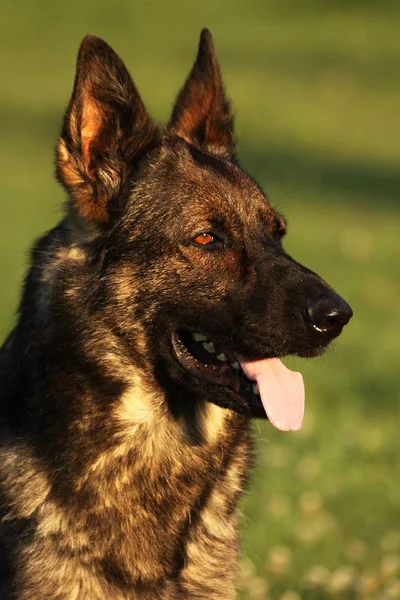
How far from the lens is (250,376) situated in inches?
184

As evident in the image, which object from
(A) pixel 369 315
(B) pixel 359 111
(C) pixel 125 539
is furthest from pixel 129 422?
(B) pixel 359 111

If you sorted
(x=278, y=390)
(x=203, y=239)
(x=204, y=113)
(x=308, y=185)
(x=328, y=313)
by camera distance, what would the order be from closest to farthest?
(x=328, y=313)
(x=278, y=390)
(x=203, y=239)
(x=204, y=113)
(x=308, y=185)

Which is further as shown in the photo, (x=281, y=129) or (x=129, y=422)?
(x=281, y=129)

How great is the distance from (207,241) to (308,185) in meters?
17.4

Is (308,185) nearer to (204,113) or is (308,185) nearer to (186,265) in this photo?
(204,113)

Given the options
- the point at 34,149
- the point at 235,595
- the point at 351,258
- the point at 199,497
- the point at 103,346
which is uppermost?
the point at 103,346

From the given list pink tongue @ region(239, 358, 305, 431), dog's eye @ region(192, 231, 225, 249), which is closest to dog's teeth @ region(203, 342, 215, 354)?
pink tongue @ region(239, 358, 305, 431)

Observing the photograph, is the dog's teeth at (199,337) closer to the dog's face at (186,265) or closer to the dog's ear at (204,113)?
the dog's face at (186,265)

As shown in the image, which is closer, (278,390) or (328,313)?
(328,313)

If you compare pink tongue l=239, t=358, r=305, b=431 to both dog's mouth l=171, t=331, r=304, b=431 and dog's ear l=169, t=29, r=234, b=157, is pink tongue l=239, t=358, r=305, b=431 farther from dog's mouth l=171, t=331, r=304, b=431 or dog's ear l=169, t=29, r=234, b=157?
dog's ear l=169, t=29, r=234, b=157

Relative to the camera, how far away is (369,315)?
13250 mm

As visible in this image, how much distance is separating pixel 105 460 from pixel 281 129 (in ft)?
78.1

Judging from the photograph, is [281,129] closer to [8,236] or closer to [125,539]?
[8,236]

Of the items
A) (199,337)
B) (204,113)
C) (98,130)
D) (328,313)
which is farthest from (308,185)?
(328,313)
